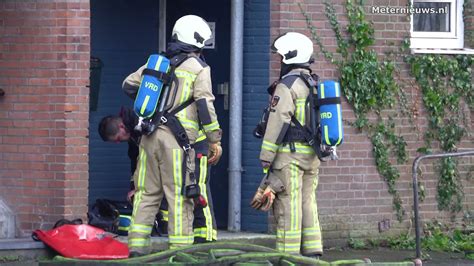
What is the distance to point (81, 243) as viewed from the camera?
32.8 feet

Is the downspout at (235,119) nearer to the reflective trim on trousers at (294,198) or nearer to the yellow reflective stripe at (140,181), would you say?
the reflective trim on trousers at (294,198)

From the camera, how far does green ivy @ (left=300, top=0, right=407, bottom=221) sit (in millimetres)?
11680

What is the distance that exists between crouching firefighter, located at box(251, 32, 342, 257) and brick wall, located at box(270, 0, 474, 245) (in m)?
1.36

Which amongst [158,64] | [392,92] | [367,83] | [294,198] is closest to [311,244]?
A: [294,198]

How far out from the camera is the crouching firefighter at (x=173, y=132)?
377 inches

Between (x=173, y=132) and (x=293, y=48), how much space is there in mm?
1231

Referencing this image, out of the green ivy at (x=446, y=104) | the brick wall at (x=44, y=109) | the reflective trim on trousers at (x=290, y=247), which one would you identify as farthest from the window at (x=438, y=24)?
the brick wall at (x=44, y=109)

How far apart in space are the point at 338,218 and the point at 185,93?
2743 mm

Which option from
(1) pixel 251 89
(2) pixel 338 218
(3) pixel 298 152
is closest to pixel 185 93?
(3) pixel 298 152

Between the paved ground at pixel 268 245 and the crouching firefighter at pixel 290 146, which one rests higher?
the crouching firefighter at pixel 290 146

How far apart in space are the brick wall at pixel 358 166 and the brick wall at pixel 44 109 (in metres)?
1.96

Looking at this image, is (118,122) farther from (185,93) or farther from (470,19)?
(470,19)

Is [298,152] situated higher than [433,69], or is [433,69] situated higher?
[433,69]

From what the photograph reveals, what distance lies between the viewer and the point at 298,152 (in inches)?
390
